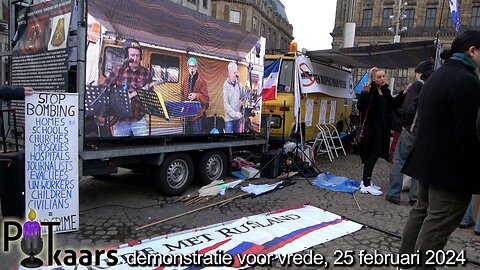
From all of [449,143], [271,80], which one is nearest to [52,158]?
[449,143]

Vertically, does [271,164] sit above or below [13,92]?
below

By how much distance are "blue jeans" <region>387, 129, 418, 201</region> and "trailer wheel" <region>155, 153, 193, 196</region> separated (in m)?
3.37

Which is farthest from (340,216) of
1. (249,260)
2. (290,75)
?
(290,75)

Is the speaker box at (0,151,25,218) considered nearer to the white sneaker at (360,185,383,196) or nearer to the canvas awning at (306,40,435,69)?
the white sneaker at (360,185,383,196)

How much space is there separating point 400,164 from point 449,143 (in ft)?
10.6

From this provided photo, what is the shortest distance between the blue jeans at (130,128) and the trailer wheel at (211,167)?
4.64ft

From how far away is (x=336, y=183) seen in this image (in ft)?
22.8

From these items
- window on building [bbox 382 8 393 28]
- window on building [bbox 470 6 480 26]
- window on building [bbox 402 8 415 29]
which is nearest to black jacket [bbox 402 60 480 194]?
window on building [bbox 402 8 415 29]

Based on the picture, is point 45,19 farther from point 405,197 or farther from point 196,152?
point 405,197

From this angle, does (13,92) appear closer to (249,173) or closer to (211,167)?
(211,167)

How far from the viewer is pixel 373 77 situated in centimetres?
621

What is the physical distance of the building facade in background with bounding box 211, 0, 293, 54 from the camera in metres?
52.0

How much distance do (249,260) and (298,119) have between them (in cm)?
552

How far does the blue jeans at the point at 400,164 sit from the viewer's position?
18.2 feet
